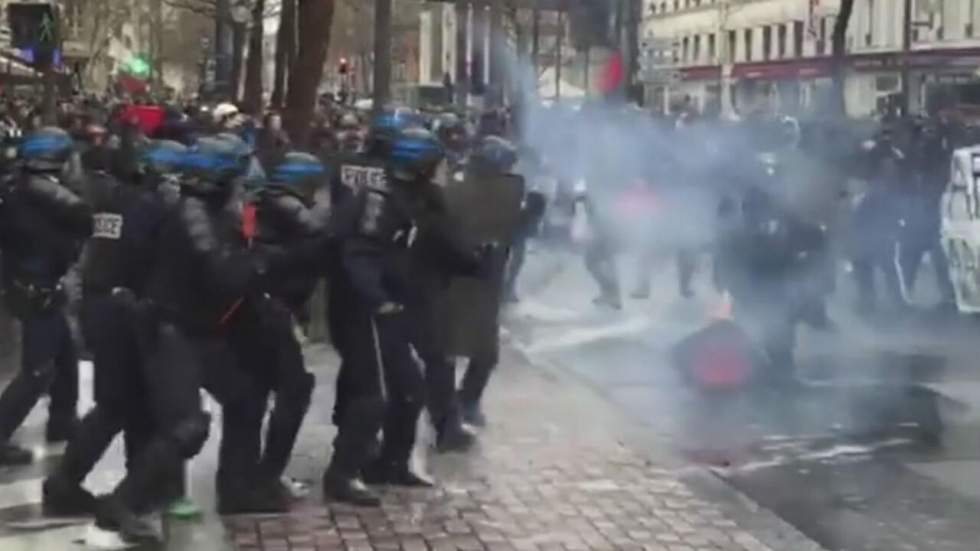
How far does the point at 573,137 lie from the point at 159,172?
54.8 ft

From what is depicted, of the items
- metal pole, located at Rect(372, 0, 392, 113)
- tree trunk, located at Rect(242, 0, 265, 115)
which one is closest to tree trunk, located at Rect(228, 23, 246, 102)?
tree trunk, located at Rect(242, 0, 265, 115)

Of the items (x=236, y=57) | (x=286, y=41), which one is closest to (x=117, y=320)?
(x=286, y=41)

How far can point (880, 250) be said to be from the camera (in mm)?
16734

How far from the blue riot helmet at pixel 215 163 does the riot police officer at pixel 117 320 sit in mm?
188

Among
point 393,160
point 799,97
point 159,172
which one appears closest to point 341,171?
point 393,160

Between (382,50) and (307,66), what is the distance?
537 cm

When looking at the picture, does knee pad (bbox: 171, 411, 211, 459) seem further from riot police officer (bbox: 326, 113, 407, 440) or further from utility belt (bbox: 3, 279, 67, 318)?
utility belt (bbox: 3, 279, 67, 318)

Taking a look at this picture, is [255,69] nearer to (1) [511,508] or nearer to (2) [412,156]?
(2) [412,156]

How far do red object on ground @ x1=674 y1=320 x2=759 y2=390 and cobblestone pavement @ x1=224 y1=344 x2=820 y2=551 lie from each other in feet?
6.24

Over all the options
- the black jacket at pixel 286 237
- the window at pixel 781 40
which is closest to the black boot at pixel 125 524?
the black jacket at pixel 286 237

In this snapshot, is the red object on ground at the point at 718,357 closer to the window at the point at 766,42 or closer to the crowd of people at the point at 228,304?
the crowd of people at the point at 228,304

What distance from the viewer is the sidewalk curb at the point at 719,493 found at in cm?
817

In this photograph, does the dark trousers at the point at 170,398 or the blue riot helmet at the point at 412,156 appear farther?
the blue riot helmet at the point at 412,156

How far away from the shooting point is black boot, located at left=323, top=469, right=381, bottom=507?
28.7ft
